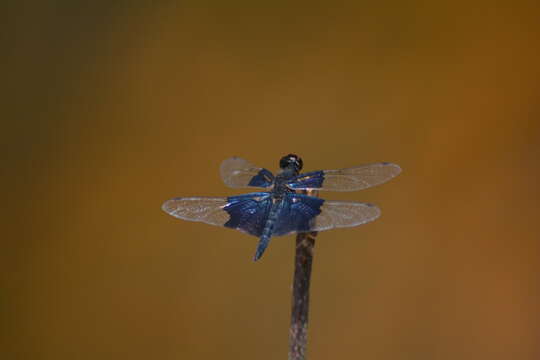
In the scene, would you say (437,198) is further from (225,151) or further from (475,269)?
(225,151)

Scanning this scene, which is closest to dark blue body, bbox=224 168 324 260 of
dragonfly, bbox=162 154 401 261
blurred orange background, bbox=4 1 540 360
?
dragonfly, bbox=162 154 401 261

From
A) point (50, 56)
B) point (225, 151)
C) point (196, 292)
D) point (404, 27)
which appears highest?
point (404, 27)

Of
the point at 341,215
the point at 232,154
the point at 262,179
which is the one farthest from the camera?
the point at 232,154

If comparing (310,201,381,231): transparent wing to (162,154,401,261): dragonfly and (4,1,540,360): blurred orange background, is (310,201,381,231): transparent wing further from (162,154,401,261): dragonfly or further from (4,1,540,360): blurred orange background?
(4,1,540,360): blurred orange background

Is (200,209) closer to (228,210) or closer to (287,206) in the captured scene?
(228,210)

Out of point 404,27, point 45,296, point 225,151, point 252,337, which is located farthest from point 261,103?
point 45,296

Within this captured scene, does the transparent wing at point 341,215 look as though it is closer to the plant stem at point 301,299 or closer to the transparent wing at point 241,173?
the plant stem at point 301,299

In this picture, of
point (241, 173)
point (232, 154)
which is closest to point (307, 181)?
point (241, 173)

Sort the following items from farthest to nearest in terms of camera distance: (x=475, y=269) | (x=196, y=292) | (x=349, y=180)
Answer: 1. (x=196, y=292)
2. (x=475, y=269)
3. (x=349, y=180)

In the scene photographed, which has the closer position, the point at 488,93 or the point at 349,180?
the point at 349,180
